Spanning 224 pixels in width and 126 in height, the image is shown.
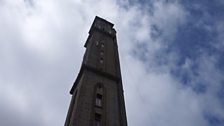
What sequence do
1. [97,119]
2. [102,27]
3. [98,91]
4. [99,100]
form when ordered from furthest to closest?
[102,27] < [98,91] < [99,100] < [97,119]

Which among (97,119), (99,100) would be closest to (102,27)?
(99,100)

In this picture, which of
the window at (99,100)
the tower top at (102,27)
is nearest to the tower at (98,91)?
the window at (99,100)

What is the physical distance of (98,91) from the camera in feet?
136

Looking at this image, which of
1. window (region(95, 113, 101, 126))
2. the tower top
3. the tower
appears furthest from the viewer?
the tower top

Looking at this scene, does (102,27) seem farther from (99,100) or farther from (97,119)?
(97,119)

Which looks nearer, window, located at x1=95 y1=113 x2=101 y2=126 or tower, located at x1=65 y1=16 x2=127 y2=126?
window, located at x1=95 y1=113 x2=101 y2=126

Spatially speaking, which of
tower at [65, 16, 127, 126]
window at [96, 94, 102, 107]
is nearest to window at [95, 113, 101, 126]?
tower at [65, 16, 127, 126]

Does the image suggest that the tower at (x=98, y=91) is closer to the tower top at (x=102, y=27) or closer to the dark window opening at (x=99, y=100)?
the dark window opening at (x=99, y=100)

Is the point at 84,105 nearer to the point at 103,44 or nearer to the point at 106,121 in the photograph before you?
the point at 106,121

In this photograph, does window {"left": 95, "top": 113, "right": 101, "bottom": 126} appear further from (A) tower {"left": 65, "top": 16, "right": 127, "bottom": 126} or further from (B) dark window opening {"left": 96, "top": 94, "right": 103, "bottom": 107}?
(B) dark window opening {"left": 96, "top": 94, "right": 103, "bottom": 107}

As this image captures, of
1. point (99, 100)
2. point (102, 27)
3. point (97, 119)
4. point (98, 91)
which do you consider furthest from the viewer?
point (102, 27)

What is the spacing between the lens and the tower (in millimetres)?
36500

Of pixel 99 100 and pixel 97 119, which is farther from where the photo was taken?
pixel 99 100

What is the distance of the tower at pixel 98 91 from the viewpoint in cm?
3650
